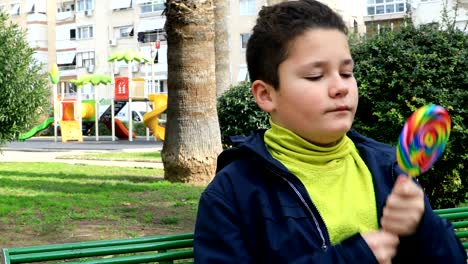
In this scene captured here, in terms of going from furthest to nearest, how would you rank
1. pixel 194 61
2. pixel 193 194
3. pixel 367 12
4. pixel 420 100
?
pixel 367 12 → pixel 194 61 → pixel 193 194 → pixel 420 100

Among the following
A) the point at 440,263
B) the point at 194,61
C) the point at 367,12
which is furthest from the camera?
the point at 367,12

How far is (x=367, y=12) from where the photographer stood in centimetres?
4747

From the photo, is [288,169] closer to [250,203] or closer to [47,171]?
[250,203]

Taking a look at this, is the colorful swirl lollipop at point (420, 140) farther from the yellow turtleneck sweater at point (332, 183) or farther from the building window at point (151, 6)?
the building window at point (151, 6)

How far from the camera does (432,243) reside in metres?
2.12

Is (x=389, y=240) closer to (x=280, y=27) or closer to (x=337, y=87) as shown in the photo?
(x=337, y=87)

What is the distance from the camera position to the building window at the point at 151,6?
53688mm

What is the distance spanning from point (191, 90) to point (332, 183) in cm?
765

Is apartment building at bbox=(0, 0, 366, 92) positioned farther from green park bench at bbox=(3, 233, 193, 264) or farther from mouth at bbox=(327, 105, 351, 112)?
mouth at bbox=(327, 105, 351, 112)

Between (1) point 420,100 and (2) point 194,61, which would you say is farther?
(2) point 194,61

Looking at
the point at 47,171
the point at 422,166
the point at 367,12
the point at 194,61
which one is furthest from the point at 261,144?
the point at 367,12

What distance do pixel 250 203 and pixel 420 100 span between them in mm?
4180

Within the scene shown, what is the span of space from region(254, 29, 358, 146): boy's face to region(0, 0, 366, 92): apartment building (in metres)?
45.9

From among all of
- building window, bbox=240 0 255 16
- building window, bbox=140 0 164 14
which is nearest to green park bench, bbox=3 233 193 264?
building window, bbox=240 0 255 16
